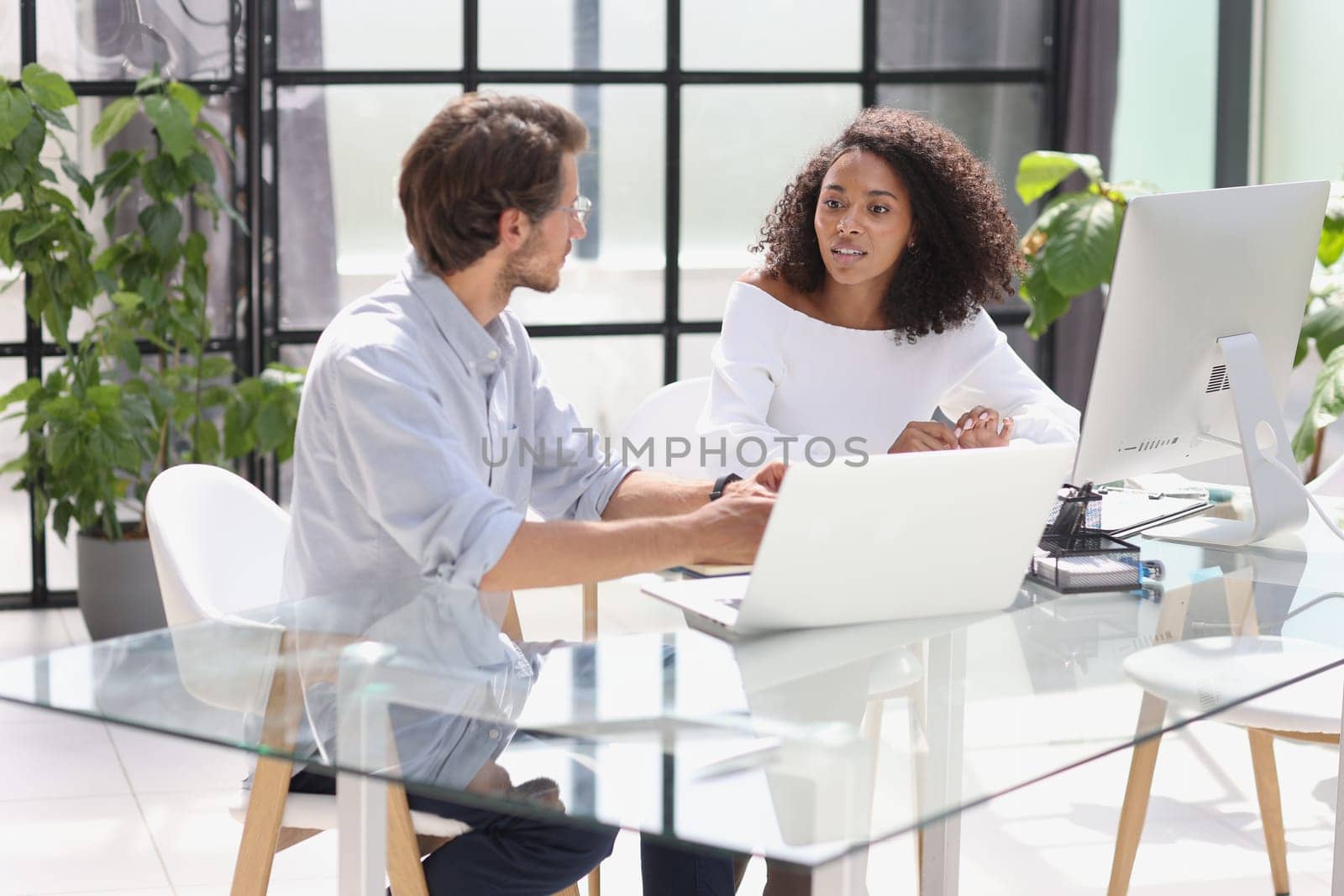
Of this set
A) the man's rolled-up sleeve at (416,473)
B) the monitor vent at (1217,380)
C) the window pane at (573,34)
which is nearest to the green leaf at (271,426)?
the window pane at (573,34)

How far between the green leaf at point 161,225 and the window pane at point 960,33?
2269 mm

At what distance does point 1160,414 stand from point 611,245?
3.02 meters

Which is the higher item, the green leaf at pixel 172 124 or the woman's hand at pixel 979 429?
the green leaf at pixel 172 124

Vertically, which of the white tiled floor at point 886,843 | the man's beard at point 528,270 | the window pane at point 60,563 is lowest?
the white tiled floor at point 886,843

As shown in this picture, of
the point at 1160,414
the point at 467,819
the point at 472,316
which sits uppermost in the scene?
the point at 472,316

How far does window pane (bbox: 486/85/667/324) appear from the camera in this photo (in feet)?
15.7

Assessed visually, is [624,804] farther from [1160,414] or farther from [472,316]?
[1160,414]

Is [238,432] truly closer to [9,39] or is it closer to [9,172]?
[9,172]

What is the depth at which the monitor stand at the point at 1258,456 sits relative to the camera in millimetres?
2072

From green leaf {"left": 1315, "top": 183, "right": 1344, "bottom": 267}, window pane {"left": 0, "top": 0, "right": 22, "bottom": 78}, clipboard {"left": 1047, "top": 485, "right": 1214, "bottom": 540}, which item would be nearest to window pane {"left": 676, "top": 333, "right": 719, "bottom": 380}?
green leaf {"left": 1315, "top": 183, "right": 1344, "bottom": 267}

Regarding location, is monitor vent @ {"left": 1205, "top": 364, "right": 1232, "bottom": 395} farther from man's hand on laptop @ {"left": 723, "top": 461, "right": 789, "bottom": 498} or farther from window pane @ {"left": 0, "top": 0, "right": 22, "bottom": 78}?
window pane @ {"left": 0, "top": 0, "right": 22, "bottom": 78}

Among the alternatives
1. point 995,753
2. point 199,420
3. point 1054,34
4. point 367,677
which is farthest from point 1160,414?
point 1054,34

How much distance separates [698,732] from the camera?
4.25 feet

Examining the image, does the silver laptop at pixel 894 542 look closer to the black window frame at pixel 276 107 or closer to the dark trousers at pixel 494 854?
the dark trousers at pixel 494 854
